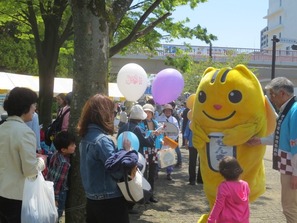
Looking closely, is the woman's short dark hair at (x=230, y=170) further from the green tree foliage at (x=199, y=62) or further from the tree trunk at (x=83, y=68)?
the green tree foliage at (x=199, y=62)

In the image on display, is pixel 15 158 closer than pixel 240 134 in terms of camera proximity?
Yes

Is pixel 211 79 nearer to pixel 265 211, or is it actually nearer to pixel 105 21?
pixel 105 21

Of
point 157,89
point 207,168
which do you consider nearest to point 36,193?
point 207,168

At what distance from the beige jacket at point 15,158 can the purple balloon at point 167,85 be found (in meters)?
5.09

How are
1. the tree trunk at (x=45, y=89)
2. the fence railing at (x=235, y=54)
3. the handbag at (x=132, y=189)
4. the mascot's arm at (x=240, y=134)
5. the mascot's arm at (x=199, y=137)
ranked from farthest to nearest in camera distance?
1. the fence railing at (x=235, y=54)
2. the tree trunk at (x=45, y=89)
3. the mascot's arm at (x=199, y=137)
4. the mascot's arm at (x=240, y=134)
5. the handbag at (x=132, y=189)

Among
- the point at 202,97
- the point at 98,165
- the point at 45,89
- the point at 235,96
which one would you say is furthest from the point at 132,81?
the point at 45,89

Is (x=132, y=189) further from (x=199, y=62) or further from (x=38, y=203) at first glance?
(x=199, y=62)

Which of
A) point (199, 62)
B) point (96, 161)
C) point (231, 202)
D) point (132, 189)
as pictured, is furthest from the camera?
point (199, 62)

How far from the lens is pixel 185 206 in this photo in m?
6.96

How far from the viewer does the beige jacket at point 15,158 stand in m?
3.49

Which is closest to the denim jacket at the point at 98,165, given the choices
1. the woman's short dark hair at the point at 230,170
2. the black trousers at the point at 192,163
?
the woman's short dark hair at the point at 230,170

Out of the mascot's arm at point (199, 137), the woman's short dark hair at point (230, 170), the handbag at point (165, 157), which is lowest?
the handbag at point (165, 157)

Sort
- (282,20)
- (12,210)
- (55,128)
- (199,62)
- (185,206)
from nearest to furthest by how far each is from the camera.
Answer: (12,210) < (55,128) < (185,206) < (199,62) < (282,20)

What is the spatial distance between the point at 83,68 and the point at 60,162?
3.76 feet
